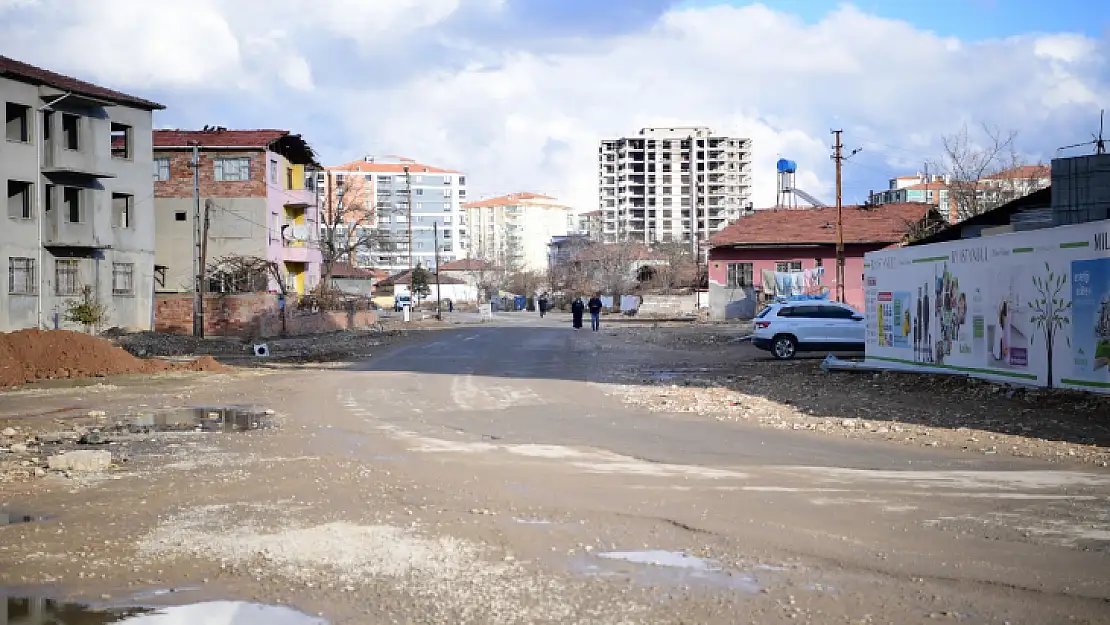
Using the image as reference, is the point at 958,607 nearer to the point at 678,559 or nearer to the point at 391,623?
the point at 678,559

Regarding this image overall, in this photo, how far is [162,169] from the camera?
2549 inches

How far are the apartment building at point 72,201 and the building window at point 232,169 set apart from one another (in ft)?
37.6

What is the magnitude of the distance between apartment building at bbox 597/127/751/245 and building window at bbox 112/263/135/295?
403ft

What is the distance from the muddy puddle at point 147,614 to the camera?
6.31 metres

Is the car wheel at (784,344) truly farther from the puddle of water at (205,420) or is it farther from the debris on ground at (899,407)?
the puddle of water at (205,420)

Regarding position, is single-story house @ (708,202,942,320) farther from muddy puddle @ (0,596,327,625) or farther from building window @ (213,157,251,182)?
muddy puddle @ (0,596,327,625)

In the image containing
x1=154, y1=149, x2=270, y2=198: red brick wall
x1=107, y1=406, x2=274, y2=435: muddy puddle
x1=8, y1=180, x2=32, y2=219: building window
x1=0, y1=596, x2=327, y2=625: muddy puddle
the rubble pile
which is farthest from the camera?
x1=154, y1=149, x2=270, y2=198: red brick wall

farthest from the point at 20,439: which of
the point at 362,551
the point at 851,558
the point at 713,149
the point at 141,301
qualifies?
the point at 713,149

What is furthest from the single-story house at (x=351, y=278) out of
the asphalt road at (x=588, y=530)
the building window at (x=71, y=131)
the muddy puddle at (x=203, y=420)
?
the asphalt road at (x=588, y=530)

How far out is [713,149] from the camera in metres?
174

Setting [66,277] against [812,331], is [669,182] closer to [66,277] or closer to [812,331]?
[66,277]

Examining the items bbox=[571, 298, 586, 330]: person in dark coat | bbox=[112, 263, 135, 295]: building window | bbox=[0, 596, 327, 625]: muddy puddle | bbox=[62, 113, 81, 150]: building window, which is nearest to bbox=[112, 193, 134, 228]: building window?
bbox=[112, 263, 135, 295]: building window

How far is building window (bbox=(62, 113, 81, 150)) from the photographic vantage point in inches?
1927

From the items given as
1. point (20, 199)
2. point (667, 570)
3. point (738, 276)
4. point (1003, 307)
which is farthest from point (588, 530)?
point (738, 276)
